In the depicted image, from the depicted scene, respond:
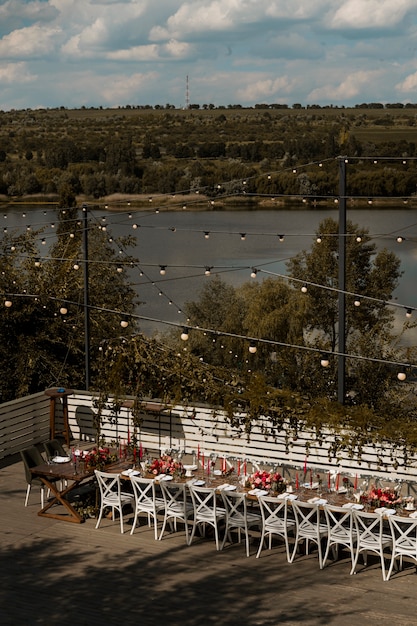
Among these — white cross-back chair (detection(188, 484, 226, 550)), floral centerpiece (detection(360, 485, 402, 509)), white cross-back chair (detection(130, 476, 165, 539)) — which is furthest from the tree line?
floral centerpiece (detection(360, 485, 402, 509))

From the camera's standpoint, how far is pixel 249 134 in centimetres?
5784

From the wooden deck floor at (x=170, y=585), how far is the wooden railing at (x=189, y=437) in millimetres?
1761

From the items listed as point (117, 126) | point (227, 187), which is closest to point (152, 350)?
point (227, 187)

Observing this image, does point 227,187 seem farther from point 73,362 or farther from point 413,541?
point 413,541

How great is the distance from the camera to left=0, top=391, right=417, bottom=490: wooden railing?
11109 millimetres

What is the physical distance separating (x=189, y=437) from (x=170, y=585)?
4.12 meters

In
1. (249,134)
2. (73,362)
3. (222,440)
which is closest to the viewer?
(222,440)

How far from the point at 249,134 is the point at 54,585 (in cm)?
5131

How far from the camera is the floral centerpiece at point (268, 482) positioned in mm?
9438

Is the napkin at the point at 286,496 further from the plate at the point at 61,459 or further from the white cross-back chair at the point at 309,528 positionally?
the plate at the point at 61,459

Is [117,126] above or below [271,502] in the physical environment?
above

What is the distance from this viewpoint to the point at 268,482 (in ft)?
31.1

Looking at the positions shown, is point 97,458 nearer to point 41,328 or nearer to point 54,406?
point 54,406

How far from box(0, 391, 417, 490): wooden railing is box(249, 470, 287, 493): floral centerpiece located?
109cm
